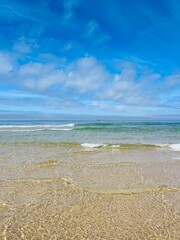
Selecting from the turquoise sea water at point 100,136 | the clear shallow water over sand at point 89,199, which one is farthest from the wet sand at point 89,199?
the turquoise sea water at point 100,136

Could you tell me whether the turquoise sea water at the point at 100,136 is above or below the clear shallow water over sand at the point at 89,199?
above

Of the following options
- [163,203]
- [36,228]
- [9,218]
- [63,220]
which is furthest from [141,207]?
[9,218]

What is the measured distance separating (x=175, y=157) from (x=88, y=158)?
550 centimetres

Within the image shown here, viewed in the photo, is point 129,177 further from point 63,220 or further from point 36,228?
point 36,228

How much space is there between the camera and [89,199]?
8703mm

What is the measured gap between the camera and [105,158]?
16469 millimetres

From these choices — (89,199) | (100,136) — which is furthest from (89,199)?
(100,136)

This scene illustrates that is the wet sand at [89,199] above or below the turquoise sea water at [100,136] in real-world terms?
below

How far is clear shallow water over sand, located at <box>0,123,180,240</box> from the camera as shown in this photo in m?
6.44

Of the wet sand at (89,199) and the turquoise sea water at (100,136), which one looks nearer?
the wet sand at (89,199)

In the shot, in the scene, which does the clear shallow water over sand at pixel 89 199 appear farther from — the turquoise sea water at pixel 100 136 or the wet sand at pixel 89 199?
the turquoise sea water at pixel 100 136

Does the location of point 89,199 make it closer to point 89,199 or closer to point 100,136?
point 89,199

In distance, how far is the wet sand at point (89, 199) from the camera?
6426 mm

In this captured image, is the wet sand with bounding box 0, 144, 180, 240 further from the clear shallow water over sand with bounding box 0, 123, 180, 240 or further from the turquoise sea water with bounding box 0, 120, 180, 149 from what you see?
the turquoise sea water with bounding box 0, 120, 180, 149
